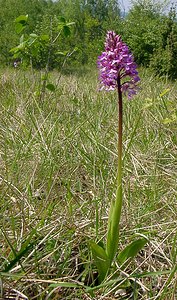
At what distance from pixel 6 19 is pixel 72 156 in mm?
19383

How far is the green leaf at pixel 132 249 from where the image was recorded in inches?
34.4

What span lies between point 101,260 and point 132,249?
73mm

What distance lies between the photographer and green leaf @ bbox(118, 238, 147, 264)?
875 millimetres

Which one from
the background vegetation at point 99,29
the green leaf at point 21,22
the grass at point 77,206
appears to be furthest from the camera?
the background vegetation at point 99,29

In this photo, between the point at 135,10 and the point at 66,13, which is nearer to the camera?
the point at 135,10

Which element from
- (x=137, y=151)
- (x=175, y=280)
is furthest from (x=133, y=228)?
(x=137, y=151)

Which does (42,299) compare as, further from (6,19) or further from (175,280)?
(6,19)

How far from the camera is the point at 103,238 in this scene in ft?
3.29

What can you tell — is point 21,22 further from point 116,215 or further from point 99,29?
point 99,29

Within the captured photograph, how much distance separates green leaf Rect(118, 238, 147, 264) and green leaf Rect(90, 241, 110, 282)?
4cm

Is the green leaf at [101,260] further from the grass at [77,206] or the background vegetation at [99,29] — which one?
the background vegetation at [99,29]

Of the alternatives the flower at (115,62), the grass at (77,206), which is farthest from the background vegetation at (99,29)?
the flower at (115,62)


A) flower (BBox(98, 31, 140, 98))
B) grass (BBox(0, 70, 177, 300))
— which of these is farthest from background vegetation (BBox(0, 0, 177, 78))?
flower (BBox(98, 31, 140, 98))

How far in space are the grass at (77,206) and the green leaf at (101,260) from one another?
0.10ft
